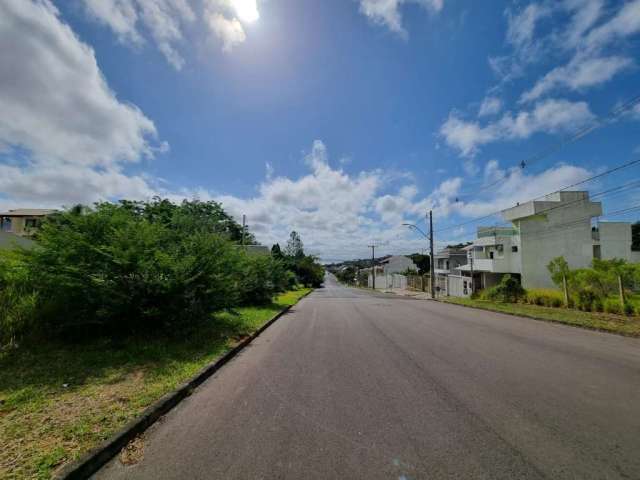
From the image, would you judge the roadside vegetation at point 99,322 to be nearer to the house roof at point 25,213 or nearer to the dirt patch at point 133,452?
the dirt patch at point 133,452

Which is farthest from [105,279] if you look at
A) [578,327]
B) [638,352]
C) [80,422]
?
[578,327]

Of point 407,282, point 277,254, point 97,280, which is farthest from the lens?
point 407,282

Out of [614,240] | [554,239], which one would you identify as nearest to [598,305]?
[554,239]

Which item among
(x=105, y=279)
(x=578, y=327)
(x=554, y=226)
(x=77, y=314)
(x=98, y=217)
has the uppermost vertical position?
(x=554, y=226)

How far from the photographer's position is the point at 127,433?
2.88 metres

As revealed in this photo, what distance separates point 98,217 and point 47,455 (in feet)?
17.6

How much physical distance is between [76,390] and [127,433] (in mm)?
1721

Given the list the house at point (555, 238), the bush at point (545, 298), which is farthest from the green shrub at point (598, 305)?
the house at point (555, 238)

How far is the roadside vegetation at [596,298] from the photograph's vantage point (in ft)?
36.1

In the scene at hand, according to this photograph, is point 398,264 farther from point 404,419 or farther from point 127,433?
point 127,433

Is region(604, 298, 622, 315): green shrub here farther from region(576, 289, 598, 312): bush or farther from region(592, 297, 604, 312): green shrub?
region(576, 289, 598, 312): bush

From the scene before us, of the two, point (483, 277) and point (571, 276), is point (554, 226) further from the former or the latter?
point (571, 276)

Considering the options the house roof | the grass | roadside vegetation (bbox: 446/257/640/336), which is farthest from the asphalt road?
the house roof

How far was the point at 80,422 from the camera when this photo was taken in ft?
9.98
